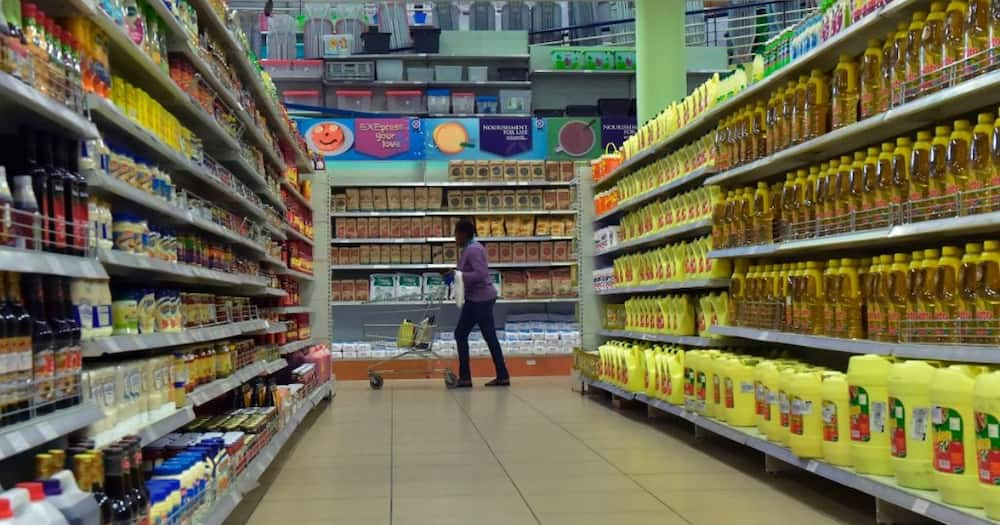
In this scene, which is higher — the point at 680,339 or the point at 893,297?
the point at 893,297

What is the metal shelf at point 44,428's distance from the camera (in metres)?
1.75

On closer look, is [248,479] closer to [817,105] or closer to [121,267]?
[121,267]

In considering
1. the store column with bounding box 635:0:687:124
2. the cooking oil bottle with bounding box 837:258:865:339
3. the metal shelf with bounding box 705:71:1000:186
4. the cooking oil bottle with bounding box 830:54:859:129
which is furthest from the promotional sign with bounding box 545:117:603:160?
the cooking oil bottle with bounding box 837:258:865:339

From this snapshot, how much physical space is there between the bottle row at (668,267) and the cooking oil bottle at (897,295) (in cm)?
184

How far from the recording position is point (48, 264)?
198 cm

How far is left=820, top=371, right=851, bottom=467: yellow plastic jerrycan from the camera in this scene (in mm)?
3400

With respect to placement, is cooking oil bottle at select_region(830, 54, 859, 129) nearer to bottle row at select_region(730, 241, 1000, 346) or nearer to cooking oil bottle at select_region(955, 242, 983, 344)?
bottle row at select_region(730, 241, 1000, 346)

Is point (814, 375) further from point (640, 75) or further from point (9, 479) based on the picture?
point (640, 75)

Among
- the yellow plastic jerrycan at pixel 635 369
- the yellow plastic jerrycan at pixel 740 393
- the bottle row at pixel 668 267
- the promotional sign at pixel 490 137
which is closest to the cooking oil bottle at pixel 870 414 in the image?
the yellow plastic jerrycan at pixel 740 393

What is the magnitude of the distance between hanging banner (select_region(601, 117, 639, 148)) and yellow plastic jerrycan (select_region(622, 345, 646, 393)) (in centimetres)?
562

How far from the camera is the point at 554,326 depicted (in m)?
10.7

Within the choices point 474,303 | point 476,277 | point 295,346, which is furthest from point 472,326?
point 295,346

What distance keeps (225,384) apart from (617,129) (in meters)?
8.62

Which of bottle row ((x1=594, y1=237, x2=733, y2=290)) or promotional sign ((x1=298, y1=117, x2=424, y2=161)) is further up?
promotional sign ((x1=298, y1=117, x2=424, y2=161))
